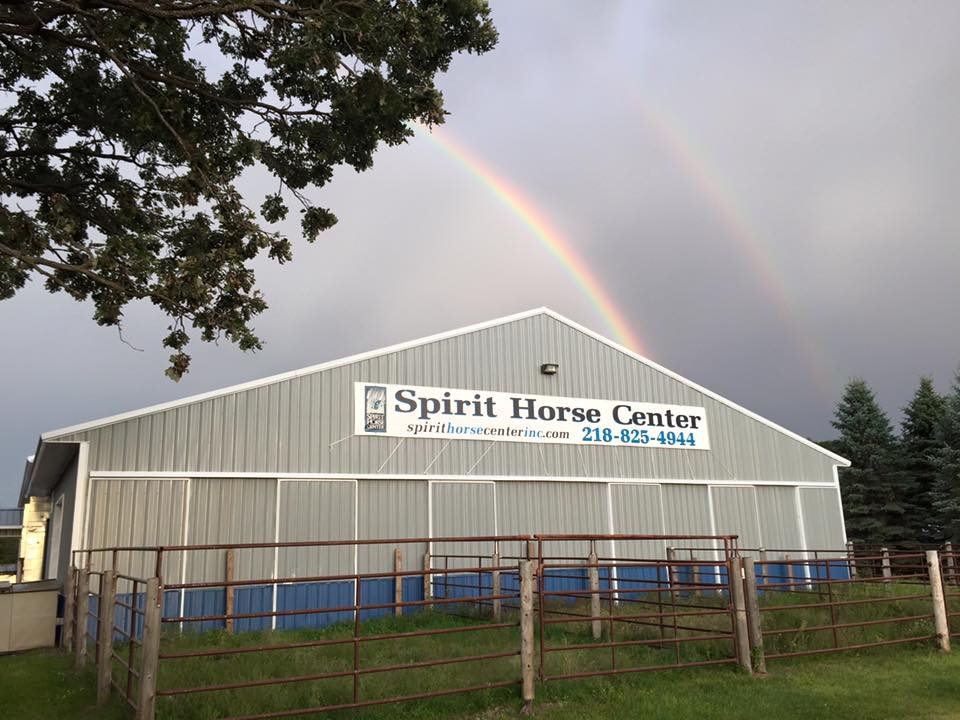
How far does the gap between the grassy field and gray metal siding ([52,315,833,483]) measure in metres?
3.93

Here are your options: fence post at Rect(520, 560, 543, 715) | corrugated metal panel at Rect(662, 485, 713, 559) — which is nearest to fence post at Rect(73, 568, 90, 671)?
fence post at Rect(520, 560, 543, 715)

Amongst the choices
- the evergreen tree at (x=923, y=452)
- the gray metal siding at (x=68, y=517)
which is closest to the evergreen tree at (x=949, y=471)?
the evergreen tree at (x=923, y=452)

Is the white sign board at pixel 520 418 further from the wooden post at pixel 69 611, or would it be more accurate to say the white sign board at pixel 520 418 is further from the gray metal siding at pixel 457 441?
the wooden post at pixel 69 611

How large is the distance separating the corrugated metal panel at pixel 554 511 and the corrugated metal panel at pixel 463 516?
0.96ft

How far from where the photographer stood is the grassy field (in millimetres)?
7371

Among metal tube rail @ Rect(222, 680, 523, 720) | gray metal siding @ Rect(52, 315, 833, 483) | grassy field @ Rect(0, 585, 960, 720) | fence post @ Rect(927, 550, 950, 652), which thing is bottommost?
grassy field @ Rect(0, 585, 960, 720)

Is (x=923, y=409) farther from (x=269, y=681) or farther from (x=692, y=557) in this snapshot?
(x=269, y=681)

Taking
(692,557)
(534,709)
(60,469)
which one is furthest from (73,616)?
(692,557)

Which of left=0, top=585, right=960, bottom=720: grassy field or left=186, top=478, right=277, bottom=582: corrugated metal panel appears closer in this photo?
left=0, top=585, right=960, bottom=720: grassy field

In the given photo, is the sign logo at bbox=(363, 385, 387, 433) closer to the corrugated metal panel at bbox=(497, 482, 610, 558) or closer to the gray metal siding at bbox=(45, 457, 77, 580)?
the corrugated metal panel at bbox=(497, 482, 610, 558)

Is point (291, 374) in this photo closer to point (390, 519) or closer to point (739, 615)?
point (390, 519)

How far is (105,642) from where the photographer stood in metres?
8.05

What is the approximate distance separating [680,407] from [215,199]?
13772 mm

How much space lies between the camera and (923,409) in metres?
34.7
